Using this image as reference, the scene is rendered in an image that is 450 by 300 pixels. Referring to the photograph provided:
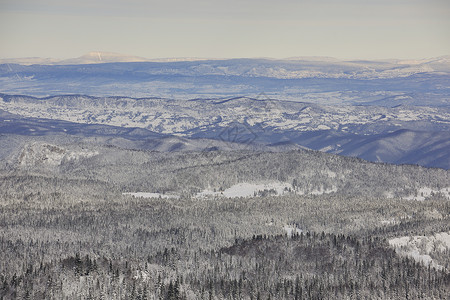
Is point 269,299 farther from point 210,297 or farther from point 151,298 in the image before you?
point 151,298

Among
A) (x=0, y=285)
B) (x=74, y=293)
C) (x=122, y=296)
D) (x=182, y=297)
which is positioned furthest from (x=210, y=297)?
(x=0, y=285)

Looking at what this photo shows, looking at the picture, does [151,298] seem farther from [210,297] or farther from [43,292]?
[43,292]

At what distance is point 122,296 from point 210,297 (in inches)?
921

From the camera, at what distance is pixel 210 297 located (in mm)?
199125

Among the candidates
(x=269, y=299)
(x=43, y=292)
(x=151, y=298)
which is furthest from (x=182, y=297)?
(x=43, y=292)

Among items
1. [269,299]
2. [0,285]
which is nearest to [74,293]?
[0,285]

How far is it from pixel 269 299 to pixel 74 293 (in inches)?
2050

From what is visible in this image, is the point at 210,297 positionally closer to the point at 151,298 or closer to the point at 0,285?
the point at 151,298

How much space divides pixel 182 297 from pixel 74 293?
94.8ft

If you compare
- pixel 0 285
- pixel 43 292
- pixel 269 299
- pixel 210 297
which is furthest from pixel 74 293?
pixel 269 299

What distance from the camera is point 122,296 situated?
197 m

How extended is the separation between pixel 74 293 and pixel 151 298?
21.0 m

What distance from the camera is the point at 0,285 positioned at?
19850 cm

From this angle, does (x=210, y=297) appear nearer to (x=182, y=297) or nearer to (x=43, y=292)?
(x=182, y=297)
